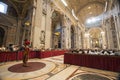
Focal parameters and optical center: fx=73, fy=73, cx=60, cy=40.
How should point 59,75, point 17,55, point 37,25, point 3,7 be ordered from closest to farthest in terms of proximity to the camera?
point 59,75, point 17,55, point 37,25, point 3,7

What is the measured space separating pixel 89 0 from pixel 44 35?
19542 millimetres

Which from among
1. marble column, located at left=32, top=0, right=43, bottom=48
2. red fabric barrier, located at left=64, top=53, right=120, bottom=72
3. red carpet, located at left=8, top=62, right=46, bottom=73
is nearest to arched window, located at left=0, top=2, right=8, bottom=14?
marble column, located at left=32, top=0, right=43, bottom=48

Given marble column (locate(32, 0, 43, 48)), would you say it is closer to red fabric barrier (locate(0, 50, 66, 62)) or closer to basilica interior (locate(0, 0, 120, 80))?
basilica interior (locate(0, 0, 120, 80))

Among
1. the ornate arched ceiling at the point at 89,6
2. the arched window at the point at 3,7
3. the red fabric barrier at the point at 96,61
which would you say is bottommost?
the red fabric barrier at the point at 96,61

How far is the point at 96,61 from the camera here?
4.32m

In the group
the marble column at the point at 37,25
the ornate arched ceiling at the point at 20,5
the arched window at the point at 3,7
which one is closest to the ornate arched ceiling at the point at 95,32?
the ornate arched ceiling at the point at 20,5

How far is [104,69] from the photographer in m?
4.06

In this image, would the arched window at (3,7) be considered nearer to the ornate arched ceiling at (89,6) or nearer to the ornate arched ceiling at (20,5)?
the ornate arched ceiling at (20,5)

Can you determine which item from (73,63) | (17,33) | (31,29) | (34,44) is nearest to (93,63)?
(73,63)

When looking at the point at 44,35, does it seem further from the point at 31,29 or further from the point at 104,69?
the point at 104,69


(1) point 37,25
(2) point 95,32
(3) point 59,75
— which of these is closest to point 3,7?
(1) point 37,25

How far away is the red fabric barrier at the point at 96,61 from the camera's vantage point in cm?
383

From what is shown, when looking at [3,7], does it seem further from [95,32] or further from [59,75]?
[95,32]

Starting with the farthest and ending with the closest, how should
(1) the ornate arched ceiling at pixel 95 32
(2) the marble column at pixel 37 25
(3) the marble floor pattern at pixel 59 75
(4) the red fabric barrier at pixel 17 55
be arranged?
(1) the ornate arched ceiling at pixel 95 32
(2) the marble column at pixel 37 25
(4) the red fabric barrier at pixel 17 55
(3) the marble floor pattern at pixel 59 75
